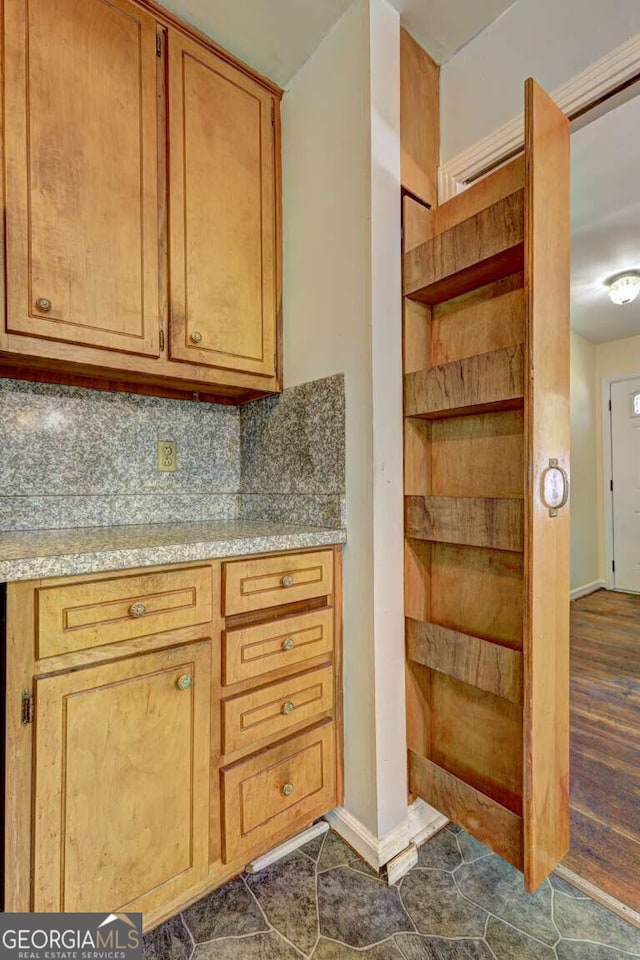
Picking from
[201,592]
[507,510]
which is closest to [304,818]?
[201,592]

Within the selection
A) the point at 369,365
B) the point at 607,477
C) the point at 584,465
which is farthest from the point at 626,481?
the point at 369,365

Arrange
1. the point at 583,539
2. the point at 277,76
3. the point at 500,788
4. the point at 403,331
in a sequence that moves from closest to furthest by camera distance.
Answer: the point at 500,788
the point at 403,331
the point at 277,76
the point at 583,539

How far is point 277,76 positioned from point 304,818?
241 centimetres

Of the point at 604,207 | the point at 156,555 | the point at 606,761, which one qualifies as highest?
the point at 604,207

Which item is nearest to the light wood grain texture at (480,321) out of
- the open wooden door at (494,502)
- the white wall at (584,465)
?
the open wooden door at (494,502)

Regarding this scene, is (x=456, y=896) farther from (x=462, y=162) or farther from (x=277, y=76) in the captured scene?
(x=277, y=76)

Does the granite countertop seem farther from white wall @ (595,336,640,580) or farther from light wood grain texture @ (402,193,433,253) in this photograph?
white wall @ (595,336,640,580)

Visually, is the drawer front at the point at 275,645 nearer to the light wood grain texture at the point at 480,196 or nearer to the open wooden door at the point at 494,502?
the open wooden door at the point at 494,502

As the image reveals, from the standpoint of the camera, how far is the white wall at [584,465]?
14.6ft

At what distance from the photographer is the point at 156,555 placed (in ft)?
3.37

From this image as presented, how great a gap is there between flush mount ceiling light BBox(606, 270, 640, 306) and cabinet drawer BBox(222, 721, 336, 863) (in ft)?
11.9

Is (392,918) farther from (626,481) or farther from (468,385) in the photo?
(626,481)

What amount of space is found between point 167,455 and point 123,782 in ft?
3.35

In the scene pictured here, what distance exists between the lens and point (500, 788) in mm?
1224
